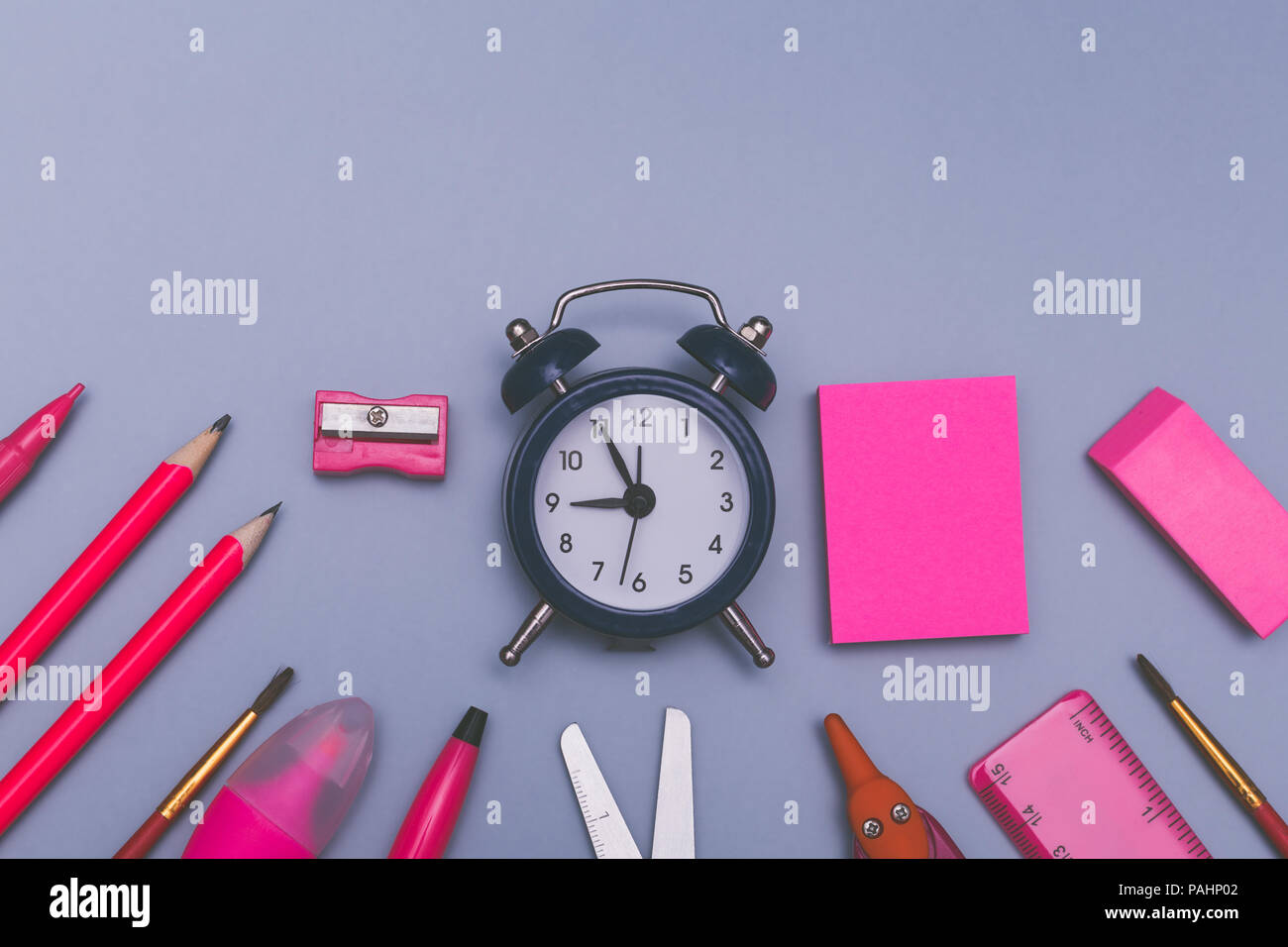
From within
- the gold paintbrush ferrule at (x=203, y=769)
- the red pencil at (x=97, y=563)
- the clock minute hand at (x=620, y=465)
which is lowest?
the gold paintbrush ferrule at (x=203, y=769)

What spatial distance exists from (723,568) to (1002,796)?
1.36 feet

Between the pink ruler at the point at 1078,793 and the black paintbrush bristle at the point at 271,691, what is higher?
the black paintbrush bristle at the point at 271,691

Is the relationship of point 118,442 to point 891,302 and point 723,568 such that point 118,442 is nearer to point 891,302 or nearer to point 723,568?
point 723,568

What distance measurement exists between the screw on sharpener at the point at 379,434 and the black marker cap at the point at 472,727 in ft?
0.84

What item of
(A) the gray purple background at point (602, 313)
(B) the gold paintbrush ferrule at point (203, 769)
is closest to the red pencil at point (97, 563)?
(A) the gray purple background at point (602, 313)

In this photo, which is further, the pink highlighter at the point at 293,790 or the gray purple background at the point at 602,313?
the gray purple background at the point at 602,313

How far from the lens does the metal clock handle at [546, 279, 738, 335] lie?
0.95 metres

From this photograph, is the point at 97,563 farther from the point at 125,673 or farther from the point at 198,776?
the point at 198,776

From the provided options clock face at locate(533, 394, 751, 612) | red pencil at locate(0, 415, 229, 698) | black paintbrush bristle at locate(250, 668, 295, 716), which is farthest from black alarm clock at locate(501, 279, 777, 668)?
red pencil at locate(0, 415, 229, 698)

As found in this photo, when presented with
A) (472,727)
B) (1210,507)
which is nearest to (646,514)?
(472,727)

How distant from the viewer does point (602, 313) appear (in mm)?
1029

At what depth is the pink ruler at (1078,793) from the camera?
1.00m

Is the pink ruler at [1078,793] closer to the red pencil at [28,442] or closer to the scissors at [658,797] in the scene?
the scissors at [658,797]

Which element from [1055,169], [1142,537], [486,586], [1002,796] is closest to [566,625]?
[486,586]
